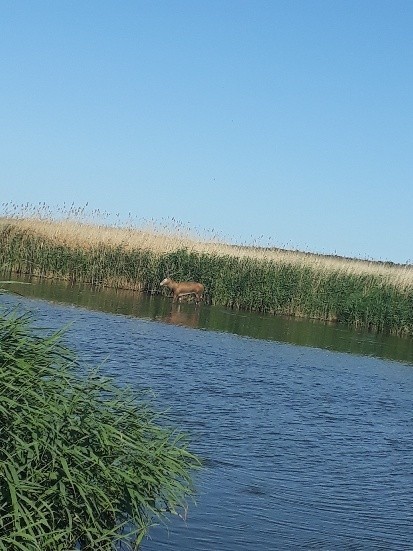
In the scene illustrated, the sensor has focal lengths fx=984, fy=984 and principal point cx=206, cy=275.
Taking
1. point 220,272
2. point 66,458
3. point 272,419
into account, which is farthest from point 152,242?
point 66,458

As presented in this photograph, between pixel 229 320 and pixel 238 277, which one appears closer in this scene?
pixel 229 320

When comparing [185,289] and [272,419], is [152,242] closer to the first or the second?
[185,289]

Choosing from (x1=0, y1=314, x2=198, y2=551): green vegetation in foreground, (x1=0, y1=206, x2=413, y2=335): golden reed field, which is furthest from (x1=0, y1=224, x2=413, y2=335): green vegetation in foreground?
(x1=0, y1=314, x2=198, y2=551): green vegetation in foreground

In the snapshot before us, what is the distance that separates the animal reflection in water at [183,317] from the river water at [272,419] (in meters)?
0.12

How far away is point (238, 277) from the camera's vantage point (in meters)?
32.2

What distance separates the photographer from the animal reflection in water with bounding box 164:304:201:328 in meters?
25.9

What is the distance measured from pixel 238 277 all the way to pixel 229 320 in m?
4.19

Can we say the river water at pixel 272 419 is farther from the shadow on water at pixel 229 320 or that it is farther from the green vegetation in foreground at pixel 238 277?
the green vegetation in foreground at pixel 238 277

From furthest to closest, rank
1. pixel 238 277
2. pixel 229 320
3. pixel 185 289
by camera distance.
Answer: pixel 238 277
pixel 185 289
pixel 229 320

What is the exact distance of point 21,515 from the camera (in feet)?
18.1

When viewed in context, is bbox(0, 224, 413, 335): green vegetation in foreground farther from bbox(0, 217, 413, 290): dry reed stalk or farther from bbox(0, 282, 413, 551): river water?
bbox(0, 282, 413, 551): river water

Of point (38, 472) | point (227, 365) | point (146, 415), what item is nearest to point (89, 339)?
point (227, 365)

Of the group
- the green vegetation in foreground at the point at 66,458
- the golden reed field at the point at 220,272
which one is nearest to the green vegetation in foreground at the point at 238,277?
the golden reed field at the point at 220,272

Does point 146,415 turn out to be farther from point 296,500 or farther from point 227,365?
point 227,365
